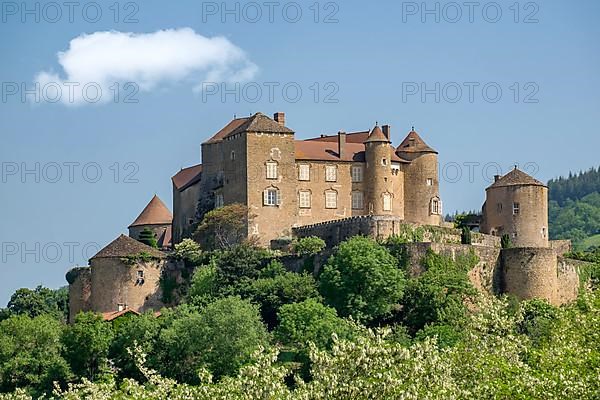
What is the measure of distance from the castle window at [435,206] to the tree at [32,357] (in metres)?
22.4

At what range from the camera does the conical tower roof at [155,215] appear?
98.6m

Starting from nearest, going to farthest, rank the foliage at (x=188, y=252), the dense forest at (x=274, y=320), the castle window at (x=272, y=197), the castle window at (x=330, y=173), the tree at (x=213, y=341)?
the dense forest at (x=274, y=320) → the tree at (x=213, y=341) → the castle window at (x=272, y=197) → the foliage at (x=188, y=252) → the castle window at (x=330, y=173)

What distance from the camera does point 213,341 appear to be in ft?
238

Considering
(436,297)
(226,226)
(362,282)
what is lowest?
(436,297)

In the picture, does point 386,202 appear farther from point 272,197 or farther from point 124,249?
point 124,249

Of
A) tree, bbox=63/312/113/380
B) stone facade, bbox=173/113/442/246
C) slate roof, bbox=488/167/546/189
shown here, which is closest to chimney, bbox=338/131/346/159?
stone facade, bbox=173/113/442/246

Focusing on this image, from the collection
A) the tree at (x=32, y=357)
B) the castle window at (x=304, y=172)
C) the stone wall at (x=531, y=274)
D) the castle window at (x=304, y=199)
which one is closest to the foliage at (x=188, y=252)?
the castle window at (x=304, y=199)

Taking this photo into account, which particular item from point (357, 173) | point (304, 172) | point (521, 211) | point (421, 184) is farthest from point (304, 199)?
point (521, 211)

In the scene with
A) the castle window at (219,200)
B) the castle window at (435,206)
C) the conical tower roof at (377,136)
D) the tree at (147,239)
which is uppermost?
the conical tower roof at (377,136)

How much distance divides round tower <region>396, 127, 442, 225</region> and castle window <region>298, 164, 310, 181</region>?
19.1 feet

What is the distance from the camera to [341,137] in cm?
8788

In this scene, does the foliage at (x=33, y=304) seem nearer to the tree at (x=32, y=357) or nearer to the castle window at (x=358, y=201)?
the tree at (x=32, y=357)

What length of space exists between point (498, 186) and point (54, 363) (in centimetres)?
2688

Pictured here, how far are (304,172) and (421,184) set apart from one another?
7.00 metres
